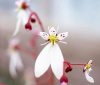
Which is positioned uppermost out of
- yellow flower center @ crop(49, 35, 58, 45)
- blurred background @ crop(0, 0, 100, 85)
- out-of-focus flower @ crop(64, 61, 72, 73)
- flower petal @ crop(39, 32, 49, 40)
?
flower petal @ crop(39, 32, 49, 40)

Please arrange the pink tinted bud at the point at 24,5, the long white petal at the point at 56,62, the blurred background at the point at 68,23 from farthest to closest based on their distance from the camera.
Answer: the blurred background at the point at 68,23, the pink tinted bud at the point at 24,5, the long white petal at the point at 56,62


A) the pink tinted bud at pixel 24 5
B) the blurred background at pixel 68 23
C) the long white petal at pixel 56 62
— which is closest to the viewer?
the long white petal at pixel 56 62

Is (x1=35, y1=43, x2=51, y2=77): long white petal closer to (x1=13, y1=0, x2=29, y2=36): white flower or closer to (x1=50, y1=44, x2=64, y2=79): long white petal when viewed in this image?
(x1=50, y1=44, x2=64, y2=79): long white petal

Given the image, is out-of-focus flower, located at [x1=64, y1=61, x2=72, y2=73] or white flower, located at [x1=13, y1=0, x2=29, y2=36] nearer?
out-of-focus flower, located at [x1=64, y1=61, x2=72, y2=73]

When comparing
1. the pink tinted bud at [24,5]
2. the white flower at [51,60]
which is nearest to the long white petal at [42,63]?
the white flower at [51,60]

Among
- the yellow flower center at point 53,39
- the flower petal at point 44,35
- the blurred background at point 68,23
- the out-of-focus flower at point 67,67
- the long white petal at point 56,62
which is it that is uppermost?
the flower petal at point 44,35

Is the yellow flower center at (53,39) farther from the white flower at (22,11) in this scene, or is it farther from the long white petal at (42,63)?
the white flower at (22,11)

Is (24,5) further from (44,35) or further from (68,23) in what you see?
(68,23)

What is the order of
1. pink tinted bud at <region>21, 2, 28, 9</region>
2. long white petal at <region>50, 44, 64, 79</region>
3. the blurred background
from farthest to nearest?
1. the blurred background
2. pink tinted bud at <region>21, 2, 28, 9</region>
3. long white petal at <region>50, 44, 64, 79</region>

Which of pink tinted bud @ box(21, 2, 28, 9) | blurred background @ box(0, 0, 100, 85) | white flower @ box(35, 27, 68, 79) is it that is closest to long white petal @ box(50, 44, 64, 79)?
white flower @ box(35, 27, 68, 79)
